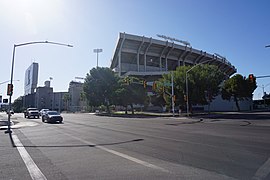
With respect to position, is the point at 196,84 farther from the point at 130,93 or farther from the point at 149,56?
the point at 149,56

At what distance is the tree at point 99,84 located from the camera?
60438 mm

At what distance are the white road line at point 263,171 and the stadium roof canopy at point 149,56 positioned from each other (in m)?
71.5

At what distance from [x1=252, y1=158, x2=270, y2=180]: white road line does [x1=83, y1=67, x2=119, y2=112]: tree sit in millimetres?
53688

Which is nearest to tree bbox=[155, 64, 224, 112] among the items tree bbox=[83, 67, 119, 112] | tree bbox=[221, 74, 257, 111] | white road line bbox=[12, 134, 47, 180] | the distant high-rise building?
tree bbox=[83, 67, 119, 112]

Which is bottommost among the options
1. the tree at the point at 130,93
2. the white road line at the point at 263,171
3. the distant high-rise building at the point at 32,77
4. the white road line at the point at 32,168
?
the white road line at the point at 32,168

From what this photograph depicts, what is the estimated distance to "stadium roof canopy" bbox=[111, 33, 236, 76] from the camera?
264 ft

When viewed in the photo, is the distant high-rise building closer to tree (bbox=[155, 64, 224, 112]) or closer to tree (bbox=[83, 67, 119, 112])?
tree (bbox=[83, 67, 119, 112])

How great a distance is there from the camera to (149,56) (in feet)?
300

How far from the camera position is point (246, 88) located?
6362 centimetres

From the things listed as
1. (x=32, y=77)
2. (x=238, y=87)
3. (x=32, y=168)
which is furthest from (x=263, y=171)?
(x=32, y=77)

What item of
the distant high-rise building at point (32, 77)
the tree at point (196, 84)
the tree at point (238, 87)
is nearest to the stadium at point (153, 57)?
the tree at point (238, 87)

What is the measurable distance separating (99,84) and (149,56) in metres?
36.2

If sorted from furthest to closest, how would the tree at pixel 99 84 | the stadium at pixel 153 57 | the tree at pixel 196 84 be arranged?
the stadium at pixel 153 57
the tree at pixel 99 84
the tree at pixel 196 84

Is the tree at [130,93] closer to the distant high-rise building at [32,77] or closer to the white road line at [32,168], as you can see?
the white road line at [32,168]
